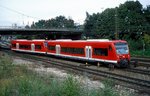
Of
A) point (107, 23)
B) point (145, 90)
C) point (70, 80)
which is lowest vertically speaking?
point (145, 90)

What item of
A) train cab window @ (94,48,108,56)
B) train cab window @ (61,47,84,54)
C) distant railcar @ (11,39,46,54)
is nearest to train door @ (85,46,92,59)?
train cab window @ (94,48,108,56)

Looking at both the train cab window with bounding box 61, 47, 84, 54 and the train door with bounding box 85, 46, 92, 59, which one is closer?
the train door with bounding box 85, 46, 92, 59

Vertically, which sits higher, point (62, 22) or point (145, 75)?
point (62, 22)

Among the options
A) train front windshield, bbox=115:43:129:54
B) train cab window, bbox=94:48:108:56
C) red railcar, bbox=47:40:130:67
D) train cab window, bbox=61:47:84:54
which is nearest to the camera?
red railcar, bbox=47:40:130:67

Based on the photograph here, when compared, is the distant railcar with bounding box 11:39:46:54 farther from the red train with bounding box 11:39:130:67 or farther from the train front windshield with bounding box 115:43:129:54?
the train front windshield with bounding box 115:43:129:54

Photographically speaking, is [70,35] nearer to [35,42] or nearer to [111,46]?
[35,42]

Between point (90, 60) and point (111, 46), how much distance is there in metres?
4.60

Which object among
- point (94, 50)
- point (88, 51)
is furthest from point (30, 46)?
point (94, 50)

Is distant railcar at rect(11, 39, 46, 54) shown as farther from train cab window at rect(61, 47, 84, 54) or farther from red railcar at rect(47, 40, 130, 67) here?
red railcar at rect(47, 40, 130, 67)

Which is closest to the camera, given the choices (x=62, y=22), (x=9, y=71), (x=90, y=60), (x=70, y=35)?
(x=9, y=71)

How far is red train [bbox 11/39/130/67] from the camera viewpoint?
2958cm

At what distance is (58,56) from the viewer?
43.5 metres

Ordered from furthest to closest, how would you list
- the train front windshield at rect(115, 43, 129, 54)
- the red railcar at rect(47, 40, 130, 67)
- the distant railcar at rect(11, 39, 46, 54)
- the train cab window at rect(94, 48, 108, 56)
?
1. the distant railcar at rect(11, 39, 46, 54)
2. the train cab window at rect(94, 48, 108, 56)
3. the train front windshield at rect(115, 43, 129, 54)
4. the red railcar at rect(47, 40, 130, 67)

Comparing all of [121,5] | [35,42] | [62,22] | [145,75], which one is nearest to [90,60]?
[145,75]
